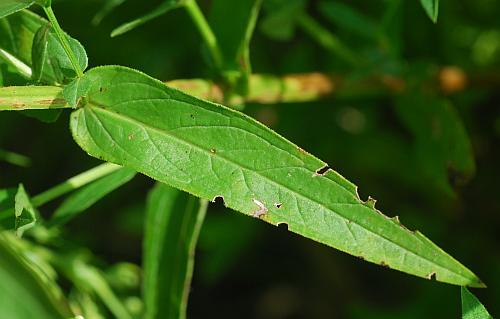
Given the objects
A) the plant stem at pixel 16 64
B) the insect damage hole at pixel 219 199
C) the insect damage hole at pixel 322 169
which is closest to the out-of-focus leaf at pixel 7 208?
the plant stem at pixel 16 64

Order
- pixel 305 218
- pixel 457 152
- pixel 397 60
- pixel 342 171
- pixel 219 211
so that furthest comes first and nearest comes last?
pixel 219 211, pixel 342 171, pixel 397 60, pixel 457 152, pixel 305 218

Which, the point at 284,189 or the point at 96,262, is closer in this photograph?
the point at 284,189

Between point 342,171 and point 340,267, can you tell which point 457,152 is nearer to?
point 342,171

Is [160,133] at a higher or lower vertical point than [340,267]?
lower

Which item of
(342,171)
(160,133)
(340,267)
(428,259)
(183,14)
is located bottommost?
(428,259)

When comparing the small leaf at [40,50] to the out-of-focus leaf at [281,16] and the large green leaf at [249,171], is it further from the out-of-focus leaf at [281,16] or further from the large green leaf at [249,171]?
the out-of-focus leaf at [281,16]

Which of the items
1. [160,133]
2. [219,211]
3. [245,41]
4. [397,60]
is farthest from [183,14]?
[160,133]

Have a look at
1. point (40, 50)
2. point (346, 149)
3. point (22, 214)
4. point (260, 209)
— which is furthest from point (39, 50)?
point (346, 149)

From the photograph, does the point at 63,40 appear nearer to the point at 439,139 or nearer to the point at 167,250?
the point at 167,250

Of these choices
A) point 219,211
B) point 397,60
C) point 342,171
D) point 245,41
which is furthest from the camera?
point 219,211
